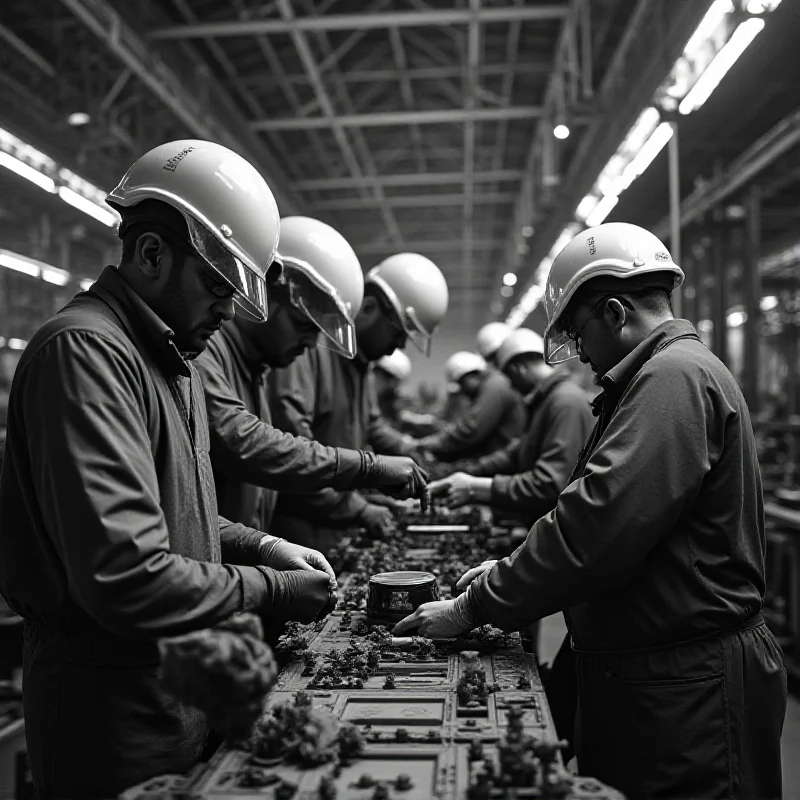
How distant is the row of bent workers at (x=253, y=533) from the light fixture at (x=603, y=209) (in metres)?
4.85

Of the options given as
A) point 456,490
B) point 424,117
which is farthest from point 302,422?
point 424,117

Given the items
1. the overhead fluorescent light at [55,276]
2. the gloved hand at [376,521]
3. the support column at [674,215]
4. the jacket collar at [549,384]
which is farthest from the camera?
the overhead fluorescent light at [55,276]

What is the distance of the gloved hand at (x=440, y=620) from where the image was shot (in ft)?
7.30

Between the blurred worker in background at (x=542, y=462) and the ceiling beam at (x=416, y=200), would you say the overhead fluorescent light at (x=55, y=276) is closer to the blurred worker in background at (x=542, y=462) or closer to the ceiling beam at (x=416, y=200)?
the blurred worker in background at (x=542, y=462)

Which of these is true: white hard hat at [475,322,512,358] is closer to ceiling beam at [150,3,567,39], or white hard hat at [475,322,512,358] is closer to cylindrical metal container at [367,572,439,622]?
ceiling beam at [150,3,567,39]

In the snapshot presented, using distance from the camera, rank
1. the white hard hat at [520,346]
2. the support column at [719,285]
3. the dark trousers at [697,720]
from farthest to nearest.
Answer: the support column at [719,285] → the white hard hat at [520,346] → the dark trousers at [697,720]

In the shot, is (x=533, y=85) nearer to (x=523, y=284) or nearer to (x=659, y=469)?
(x=523, y=284)

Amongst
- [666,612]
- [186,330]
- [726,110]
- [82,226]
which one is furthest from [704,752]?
[82,226]

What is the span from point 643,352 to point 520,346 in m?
4.28

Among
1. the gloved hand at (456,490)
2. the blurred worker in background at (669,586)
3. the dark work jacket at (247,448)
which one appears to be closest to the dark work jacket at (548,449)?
the gloved hand at (456,490)

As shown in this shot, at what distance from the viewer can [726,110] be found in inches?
207

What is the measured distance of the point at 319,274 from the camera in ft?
11.6

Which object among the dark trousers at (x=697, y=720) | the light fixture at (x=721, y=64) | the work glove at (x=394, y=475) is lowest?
the dark trousers at (x=697, y=720)

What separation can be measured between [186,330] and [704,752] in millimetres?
1682
